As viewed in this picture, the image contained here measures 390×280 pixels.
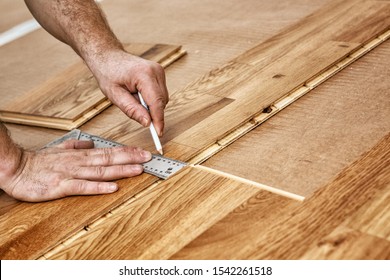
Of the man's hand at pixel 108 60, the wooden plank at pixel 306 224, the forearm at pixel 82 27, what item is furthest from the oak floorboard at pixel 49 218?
the forearm at pixel 82 27

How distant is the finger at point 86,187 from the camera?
159 cm

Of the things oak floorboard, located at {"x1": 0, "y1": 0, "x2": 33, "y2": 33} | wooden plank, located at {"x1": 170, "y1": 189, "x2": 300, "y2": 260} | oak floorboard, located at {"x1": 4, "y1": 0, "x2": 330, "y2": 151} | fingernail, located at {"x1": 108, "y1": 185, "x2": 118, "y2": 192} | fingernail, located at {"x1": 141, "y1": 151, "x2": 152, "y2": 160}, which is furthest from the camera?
oak floorboard, located at {"x1": 0, "y1": 0, "x2": 33, "y2": 33}

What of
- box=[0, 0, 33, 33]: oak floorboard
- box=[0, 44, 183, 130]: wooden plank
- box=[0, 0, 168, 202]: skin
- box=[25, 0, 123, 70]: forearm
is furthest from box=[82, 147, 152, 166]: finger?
box=[0, 0, 33, 33]: oak floorboard

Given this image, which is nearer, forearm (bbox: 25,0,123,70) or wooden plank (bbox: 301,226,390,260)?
wooden plank (bbox: 301,226,390,260)

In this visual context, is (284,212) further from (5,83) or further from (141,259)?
(5,83)

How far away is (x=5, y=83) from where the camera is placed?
2738mm

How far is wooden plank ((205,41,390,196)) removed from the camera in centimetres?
151

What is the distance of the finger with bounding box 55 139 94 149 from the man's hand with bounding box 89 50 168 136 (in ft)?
0.58

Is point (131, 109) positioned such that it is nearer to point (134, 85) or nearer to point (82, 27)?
point (134, 85)

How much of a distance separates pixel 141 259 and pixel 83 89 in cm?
121

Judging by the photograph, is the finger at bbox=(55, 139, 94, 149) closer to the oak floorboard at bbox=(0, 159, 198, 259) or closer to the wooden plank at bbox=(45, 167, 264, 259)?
the oak floorboard at bbox=(0, 159, 198, 259)

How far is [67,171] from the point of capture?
1.63 metres

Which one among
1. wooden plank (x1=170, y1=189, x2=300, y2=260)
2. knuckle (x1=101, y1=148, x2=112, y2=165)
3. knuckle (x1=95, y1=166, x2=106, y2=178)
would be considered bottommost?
wooden plank (x1=170, y1=189, x2=300, y2=260)

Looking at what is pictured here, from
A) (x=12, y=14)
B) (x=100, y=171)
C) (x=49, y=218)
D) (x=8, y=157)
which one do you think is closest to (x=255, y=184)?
(x=100, y=171)
